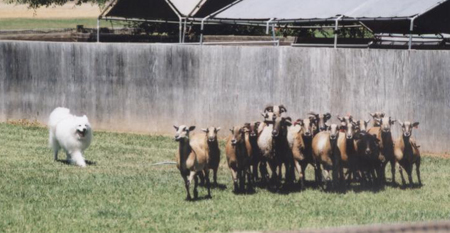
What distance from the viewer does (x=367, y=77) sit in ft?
72.4

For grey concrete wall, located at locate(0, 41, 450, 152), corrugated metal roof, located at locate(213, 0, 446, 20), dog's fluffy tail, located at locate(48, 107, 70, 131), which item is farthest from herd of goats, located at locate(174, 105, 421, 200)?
corrugated metal roof, located at locate(213, 0, 446, 20)

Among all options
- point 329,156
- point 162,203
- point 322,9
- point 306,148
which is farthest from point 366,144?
point 322,9

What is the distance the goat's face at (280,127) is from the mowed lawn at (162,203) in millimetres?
918

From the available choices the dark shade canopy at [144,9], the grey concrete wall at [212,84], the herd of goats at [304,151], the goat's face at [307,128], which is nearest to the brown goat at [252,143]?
the herd of goats at [304,151]

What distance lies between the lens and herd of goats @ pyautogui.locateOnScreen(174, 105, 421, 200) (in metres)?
15.5

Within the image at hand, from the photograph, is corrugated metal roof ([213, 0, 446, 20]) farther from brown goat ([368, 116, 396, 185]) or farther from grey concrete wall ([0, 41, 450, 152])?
brown goat ([368, 116, 396, 185])

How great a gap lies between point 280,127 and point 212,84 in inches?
352

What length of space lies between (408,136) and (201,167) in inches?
137

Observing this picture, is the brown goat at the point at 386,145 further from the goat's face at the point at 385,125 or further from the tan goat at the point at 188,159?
the tan goat at the point at 188,159

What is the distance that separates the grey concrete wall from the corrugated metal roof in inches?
113

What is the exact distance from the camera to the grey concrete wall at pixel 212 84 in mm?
21297

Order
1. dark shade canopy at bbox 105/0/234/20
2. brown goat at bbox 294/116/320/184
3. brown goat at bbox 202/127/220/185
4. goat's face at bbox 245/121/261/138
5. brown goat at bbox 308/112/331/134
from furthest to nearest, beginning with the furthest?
dark shade canopy at bbox 105/0/234/20 → brown goat at bbox 308/112/331/134 → brown goat at bbox 294/116/320/184 → goat's face at bbox 245/121/261/138 → brown goat at bbox 202/127/220/185

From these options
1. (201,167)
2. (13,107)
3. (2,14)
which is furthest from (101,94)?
(2,14)

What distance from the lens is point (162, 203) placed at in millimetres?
14281
